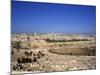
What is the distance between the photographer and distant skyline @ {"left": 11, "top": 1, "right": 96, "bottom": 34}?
5.71ft

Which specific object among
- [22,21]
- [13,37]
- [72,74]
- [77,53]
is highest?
[22,21]

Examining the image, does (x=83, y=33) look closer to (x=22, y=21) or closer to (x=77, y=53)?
(x=77, y=53)

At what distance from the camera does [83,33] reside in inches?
76.2

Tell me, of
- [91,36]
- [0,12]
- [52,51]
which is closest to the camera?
[0,12]

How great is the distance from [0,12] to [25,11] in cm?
24

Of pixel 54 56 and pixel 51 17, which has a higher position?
pixel 51 17

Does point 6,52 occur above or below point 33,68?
above

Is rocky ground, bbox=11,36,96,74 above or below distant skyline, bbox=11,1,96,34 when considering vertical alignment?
below

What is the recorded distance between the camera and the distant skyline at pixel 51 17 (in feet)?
5.71

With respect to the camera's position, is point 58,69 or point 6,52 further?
point 58,69

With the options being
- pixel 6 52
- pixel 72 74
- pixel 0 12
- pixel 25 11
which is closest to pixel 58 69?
pixel 72 74

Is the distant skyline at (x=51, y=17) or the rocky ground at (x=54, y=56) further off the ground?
the distant skyline at (x=51, y=17)

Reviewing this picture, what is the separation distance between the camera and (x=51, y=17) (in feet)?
6.05

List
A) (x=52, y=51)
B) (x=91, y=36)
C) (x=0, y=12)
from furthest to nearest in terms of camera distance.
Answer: (x=91, y=36), (x=52, y=51), (x=0, y=12)
